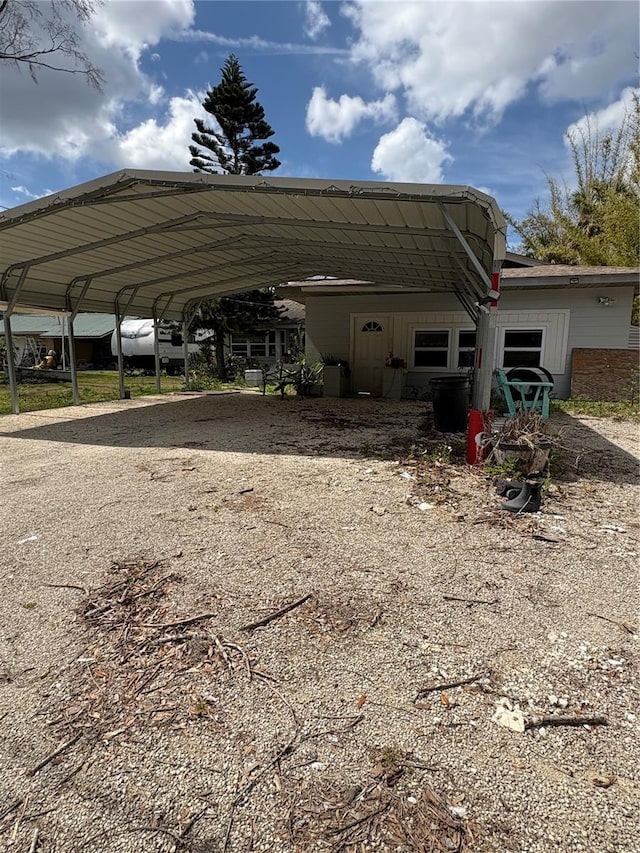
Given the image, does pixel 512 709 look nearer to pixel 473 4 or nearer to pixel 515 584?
pixel 515 584

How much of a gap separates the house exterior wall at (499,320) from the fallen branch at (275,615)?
33.4 ft

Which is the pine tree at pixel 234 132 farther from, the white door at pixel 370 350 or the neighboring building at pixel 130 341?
the white door at pixel 370 350

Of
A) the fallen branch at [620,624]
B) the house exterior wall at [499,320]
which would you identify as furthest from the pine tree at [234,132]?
the fallen branch at [620,624]

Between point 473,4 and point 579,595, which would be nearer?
point 579,595

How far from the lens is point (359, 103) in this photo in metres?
10.3

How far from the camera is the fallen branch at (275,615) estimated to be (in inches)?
86.1

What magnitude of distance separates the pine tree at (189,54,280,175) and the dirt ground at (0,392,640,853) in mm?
17815

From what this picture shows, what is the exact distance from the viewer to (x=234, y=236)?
8172 mm

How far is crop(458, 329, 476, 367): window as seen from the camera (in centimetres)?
1163

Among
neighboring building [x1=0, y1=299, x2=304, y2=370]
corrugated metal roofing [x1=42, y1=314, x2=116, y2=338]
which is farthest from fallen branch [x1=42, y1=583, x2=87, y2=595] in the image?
corrugated metal roofing [x1=42, y1=314, x2=116, y2=338]

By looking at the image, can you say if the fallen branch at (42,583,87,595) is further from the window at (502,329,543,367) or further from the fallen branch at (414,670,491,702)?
the window at (502,329,543,367)

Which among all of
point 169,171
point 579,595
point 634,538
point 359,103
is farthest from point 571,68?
point 579,595

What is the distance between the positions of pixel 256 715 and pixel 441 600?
1198 mm

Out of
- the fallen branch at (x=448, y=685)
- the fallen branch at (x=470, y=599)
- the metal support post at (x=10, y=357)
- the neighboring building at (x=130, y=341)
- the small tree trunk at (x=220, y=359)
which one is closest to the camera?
the fallen branch at (x=448, y=685)
